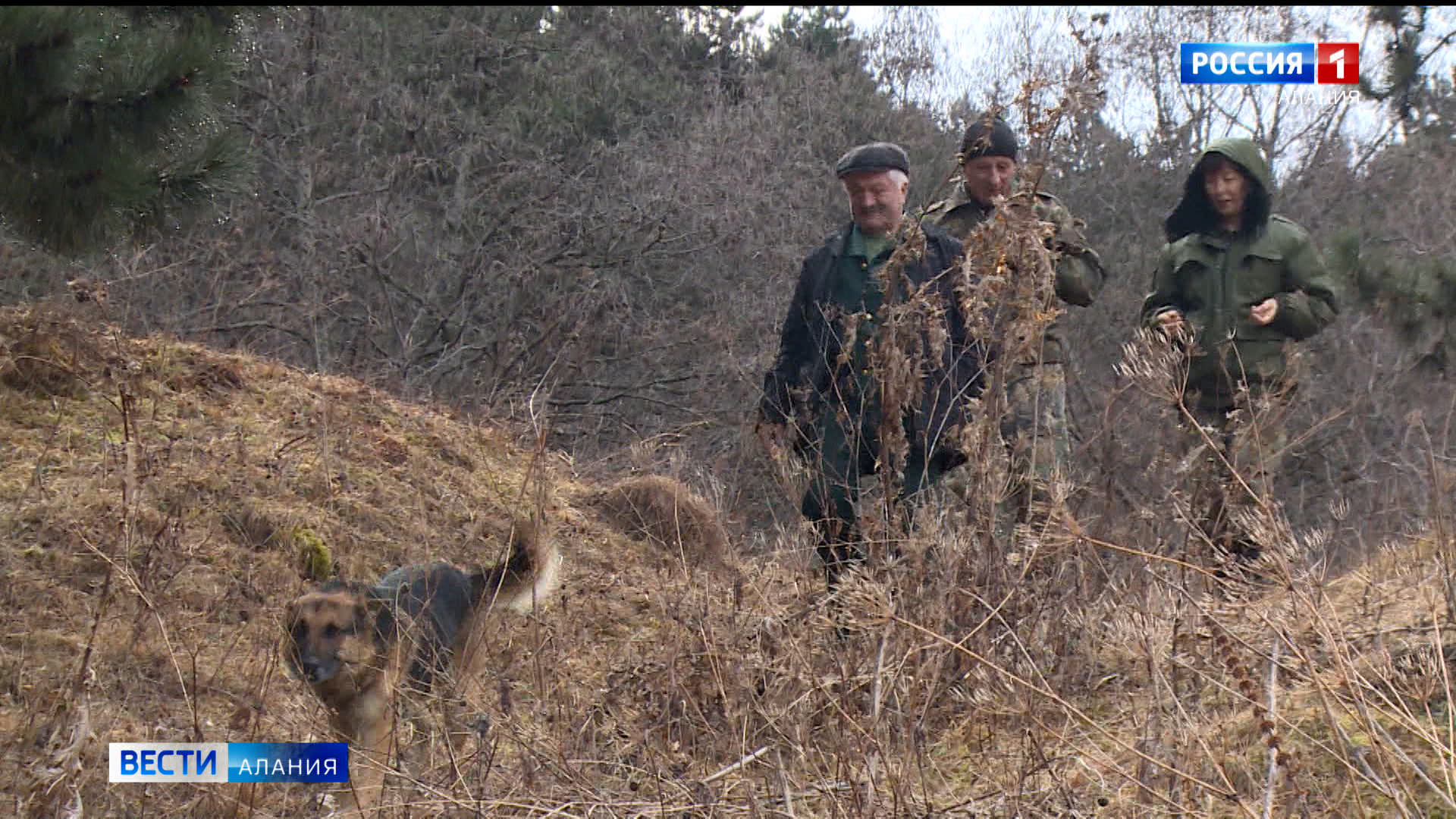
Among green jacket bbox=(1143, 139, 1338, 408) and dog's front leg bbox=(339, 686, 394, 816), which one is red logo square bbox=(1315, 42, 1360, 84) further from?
dog's front leg bbox=(339, 686, 394, 816)

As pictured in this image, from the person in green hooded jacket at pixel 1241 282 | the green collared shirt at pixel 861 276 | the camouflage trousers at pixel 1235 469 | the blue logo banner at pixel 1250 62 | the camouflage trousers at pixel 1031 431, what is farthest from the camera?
the blue logo banner at pixel 1250 62

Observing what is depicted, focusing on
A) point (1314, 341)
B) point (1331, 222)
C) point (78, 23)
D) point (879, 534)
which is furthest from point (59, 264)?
point (1331, 222)

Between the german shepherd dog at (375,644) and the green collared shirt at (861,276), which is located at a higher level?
the green collared shirt at (861,276)

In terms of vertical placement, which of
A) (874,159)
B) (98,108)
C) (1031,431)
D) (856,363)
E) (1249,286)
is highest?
(98,108)

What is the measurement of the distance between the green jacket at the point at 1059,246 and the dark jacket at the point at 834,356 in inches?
17.2

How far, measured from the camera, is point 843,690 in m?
3.08

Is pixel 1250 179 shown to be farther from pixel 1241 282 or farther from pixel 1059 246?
pixel 1059 246

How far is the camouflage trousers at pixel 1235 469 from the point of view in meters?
2.99

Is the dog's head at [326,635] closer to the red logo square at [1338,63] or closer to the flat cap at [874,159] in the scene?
the flat cap at [874,159]

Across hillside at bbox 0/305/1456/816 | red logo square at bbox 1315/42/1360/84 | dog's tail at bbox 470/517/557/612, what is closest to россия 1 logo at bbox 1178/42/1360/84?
red logo square at bbox 1315/42/1360/84

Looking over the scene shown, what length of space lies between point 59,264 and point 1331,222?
1335 cm

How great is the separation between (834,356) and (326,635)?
1825 millimetres

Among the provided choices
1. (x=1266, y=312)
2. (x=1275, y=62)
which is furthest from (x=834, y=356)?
(x=1275, y=62)

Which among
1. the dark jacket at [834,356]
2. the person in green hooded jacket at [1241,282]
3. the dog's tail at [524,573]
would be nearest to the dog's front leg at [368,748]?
the dog's tail at [524,573]
